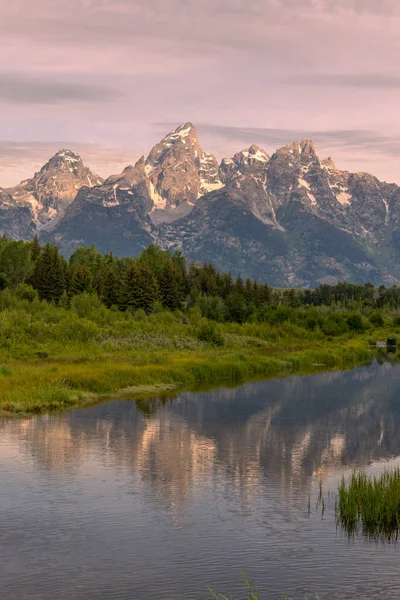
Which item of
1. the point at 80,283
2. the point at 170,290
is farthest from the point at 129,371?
the point at 170,290

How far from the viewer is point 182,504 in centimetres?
3328

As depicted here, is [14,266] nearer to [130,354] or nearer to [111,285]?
[111,285]

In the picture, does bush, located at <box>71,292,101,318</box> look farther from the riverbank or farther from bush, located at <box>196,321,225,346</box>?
the riverbank

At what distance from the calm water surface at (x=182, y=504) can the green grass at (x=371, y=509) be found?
77 cm

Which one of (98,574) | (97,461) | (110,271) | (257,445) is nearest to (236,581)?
(98,574)

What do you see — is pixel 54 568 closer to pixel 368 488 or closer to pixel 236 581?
pixel 236 581

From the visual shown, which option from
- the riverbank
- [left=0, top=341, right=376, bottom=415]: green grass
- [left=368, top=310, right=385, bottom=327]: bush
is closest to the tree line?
[left=368, top=310, right=385, bottom=327]: bush

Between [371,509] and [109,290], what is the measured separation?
114 m

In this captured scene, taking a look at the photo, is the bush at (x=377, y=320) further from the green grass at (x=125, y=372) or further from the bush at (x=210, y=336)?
the green grass at (x=125, y=372)

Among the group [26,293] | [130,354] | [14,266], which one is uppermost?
[14,266]

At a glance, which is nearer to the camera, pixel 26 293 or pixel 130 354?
pixel 130 354

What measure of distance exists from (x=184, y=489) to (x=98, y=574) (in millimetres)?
10286

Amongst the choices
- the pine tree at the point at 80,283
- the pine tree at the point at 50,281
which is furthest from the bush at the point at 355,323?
the pine tree at the point at 50,281

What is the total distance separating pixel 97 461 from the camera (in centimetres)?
4028
